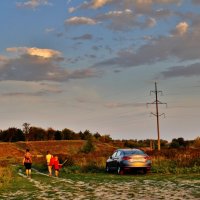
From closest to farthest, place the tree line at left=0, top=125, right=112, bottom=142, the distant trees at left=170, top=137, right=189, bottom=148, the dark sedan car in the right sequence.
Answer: the dark sedan car → the distant trees at left=170, top=137, right=189, bottom=148 → the tree line at left=0, top=125, right=112, bottom=142

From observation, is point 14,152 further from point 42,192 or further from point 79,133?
point 42,192

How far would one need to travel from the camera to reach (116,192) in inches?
728

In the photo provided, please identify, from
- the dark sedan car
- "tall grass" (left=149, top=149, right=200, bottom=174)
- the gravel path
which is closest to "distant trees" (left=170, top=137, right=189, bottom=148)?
"tall grass" (left=149, top=149, right=200, bottom=174)

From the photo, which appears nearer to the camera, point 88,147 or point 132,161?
point 132,161

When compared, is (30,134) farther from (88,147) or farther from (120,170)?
(120,170)

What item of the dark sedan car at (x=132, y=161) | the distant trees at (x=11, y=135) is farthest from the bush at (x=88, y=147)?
the distant trees at (x=11, y=135)

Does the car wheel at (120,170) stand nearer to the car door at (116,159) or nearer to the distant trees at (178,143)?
the car door at (116,159)

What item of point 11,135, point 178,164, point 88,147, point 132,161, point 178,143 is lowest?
point 178,164

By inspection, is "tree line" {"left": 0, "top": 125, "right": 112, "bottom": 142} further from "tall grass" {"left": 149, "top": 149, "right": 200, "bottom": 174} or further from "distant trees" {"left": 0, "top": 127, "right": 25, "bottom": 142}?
"tall grass" {"left": 149, "top": 149, "right": 200, "bottom": 174}

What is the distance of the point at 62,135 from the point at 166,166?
110 metres

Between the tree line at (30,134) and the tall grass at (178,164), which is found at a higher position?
the tree line at (30,134)

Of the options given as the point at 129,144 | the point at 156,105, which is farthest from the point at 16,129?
the point at 156,105

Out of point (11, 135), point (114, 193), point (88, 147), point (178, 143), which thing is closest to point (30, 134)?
point (11, 135)

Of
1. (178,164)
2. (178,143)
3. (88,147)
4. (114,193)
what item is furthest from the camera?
(178,143)
